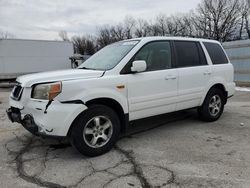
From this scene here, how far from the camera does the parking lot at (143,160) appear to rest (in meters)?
3.23

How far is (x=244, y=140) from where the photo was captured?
15.1 feet

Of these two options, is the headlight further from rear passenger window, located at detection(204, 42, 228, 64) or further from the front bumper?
rear passenger window, located at detection(204, 42, 228, 64)

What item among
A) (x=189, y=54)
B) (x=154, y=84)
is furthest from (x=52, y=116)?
(x=189, y=54)

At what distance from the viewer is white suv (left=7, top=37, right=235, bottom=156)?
3664mm

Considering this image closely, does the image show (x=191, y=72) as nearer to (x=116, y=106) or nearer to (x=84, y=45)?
(x=116, y=106)

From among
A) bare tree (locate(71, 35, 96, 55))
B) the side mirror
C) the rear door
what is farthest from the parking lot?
bare tree (locate(71, 35, 96, 55))

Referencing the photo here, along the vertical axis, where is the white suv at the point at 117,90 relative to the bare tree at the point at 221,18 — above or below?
below

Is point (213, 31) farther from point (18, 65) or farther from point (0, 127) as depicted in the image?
point (0, 127)

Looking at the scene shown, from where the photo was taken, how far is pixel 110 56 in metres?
4.77

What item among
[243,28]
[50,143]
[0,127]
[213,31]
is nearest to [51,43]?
[0,127]

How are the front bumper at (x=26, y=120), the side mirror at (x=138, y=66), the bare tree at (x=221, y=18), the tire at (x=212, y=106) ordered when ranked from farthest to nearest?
1. the bare tree at (x=221, y=18)
2. the tire at (x=212, y=106)
3. the side mirror at (x=138, y=66)
4. the front bumper at (x=26, y=120)

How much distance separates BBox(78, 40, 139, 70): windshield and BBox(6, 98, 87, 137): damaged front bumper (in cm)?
105

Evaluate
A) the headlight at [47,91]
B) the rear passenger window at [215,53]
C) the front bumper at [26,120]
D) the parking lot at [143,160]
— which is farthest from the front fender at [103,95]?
→ the rear passenger window at [215,53]

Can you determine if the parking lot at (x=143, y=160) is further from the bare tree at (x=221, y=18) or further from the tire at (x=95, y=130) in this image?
the bare tree at (x=221, y=18)
